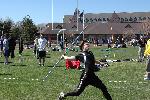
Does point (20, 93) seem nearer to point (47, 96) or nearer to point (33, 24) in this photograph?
point (47, 96)

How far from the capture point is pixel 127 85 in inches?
644

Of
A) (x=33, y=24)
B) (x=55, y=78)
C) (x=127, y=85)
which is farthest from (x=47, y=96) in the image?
(x=33, y=24)

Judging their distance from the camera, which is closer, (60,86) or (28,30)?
(60,86)

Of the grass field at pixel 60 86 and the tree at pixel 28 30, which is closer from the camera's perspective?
the grass field at pixel 60 86

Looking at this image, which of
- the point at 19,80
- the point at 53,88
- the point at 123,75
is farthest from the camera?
the point at 123,75

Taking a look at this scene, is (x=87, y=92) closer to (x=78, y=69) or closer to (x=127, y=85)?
(x=127, y=85)

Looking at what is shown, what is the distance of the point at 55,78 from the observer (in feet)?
61.1

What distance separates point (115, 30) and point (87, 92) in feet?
391

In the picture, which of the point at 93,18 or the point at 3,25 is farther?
the point at 93,18

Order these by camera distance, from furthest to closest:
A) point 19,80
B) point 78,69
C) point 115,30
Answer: point 115,30, point 78,69, point 19,80

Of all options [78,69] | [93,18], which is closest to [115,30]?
[93,18]

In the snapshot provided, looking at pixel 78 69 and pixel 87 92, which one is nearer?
pixel 87 92

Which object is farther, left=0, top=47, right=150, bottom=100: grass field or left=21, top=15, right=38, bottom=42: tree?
left=21, top=15, right=38, bottom=42: tree

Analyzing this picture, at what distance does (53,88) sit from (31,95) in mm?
1772
